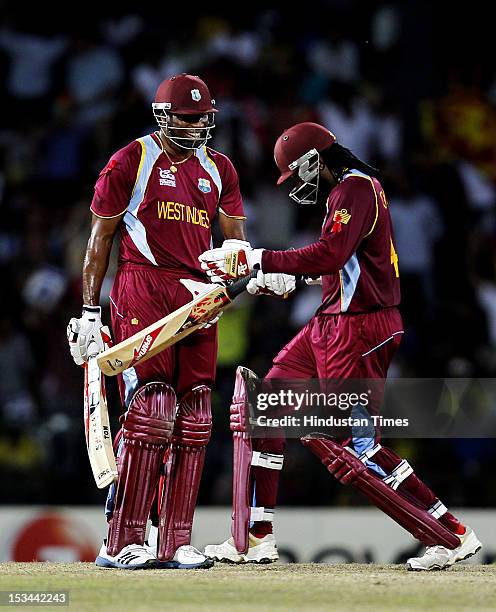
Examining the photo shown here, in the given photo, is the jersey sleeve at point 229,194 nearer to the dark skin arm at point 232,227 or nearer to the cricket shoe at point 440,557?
the dark skin arm at point 232,227

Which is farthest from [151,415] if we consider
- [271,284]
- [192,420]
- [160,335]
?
[271,284]

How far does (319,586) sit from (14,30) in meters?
8.58

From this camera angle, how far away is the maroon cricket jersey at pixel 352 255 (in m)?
6.59

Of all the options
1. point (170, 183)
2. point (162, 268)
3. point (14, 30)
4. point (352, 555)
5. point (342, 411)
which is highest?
point (14, 30)

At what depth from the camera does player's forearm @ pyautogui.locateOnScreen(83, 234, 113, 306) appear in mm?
6711

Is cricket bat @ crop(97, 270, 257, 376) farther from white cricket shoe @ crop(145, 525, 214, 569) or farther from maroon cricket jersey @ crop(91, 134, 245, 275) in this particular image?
white cricket shoe @ crop(145, 525, 214, 569)

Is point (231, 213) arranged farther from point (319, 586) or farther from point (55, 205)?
point (55, 205)

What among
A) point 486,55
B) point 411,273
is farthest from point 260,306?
point 486,55

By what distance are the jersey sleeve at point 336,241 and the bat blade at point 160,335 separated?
1.12 ft

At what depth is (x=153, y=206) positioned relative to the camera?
6715 mm

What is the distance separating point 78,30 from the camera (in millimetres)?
13047

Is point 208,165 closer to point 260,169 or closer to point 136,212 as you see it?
point 136,212

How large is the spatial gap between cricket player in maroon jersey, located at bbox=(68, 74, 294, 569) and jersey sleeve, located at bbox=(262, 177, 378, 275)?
0.21 metres

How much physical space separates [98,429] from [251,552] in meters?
1.07
